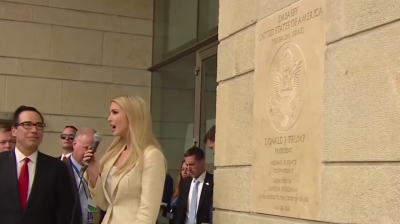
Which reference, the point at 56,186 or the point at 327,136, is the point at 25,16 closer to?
the point at 56,186

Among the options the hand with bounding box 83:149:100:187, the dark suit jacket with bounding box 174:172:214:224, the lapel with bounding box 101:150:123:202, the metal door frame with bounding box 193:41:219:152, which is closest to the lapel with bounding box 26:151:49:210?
the hand with bounding box 83:149:100:187

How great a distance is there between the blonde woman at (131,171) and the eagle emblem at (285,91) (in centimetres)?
104

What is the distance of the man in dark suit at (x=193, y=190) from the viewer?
6930 mm

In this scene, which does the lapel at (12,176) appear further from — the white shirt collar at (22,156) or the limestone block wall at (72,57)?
the limestone block wall at (72,57)

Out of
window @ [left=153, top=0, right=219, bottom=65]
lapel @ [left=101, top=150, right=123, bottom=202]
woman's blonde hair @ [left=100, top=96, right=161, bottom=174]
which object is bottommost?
lapel @ [left=101, top=150, right=123, bottom=202]

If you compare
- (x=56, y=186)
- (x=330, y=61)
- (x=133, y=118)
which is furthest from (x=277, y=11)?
(x=56, y=186)

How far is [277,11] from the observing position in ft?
12.8

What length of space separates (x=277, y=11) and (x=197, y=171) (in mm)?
3546

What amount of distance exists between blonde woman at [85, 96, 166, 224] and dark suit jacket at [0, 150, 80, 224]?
17.2 inches

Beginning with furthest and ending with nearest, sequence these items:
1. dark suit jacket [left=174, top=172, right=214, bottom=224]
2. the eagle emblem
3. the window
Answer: the window < dark suit jacket [left=174, top=172, right=214, bottom=224] < the eagle emblem

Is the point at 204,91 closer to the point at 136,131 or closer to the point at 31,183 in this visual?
the point at 31,183

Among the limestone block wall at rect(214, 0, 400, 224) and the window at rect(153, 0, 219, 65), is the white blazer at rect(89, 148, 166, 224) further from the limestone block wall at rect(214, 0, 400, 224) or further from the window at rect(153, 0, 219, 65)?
the window at rect(153, 0, 219, 65)

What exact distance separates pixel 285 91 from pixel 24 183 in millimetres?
2311

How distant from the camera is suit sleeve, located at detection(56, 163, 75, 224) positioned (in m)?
4.97
